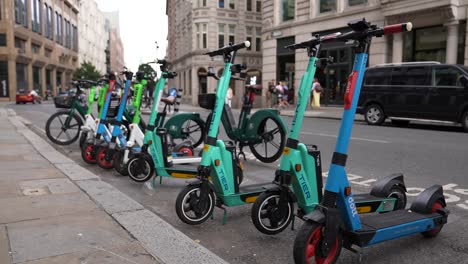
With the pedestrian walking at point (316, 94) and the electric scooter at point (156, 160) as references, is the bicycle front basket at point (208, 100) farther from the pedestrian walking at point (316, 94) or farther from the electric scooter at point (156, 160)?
the pedestrian walking at point (316, 94)

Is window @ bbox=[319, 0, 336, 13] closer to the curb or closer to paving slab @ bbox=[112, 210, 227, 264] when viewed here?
the curb

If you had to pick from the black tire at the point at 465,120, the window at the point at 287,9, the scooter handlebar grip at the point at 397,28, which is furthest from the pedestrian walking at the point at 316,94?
the scooter handlebar grip at the point at 397,28

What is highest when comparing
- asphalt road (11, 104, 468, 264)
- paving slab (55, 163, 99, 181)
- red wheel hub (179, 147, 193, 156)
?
red wheel hub (179, 147, 193, 156)

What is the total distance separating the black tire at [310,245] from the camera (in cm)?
280

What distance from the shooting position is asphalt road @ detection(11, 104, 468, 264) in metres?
3.42

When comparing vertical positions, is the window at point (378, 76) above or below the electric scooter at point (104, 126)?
above

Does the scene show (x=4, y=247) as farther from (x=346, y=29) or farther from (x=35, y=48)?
(x=35, y=48)

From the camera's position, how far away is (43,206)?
174 inches

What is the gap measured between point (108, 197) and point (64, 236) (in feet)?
4.04

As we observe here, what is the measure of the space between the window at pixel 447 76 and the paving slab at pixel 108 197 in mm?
11728

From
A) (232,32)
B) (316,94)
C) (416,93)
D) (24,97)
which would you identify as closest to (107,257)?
(416,93)

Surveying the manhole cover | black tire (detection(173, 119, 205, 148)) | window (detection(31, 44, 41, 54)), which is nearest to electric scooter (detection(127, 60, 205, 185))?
the manhole cover

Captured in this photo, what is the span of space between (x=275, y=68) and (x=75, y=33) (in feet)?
209

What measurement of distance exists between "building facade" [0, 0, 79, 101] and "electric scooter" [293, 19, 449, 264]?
52.6 meters
